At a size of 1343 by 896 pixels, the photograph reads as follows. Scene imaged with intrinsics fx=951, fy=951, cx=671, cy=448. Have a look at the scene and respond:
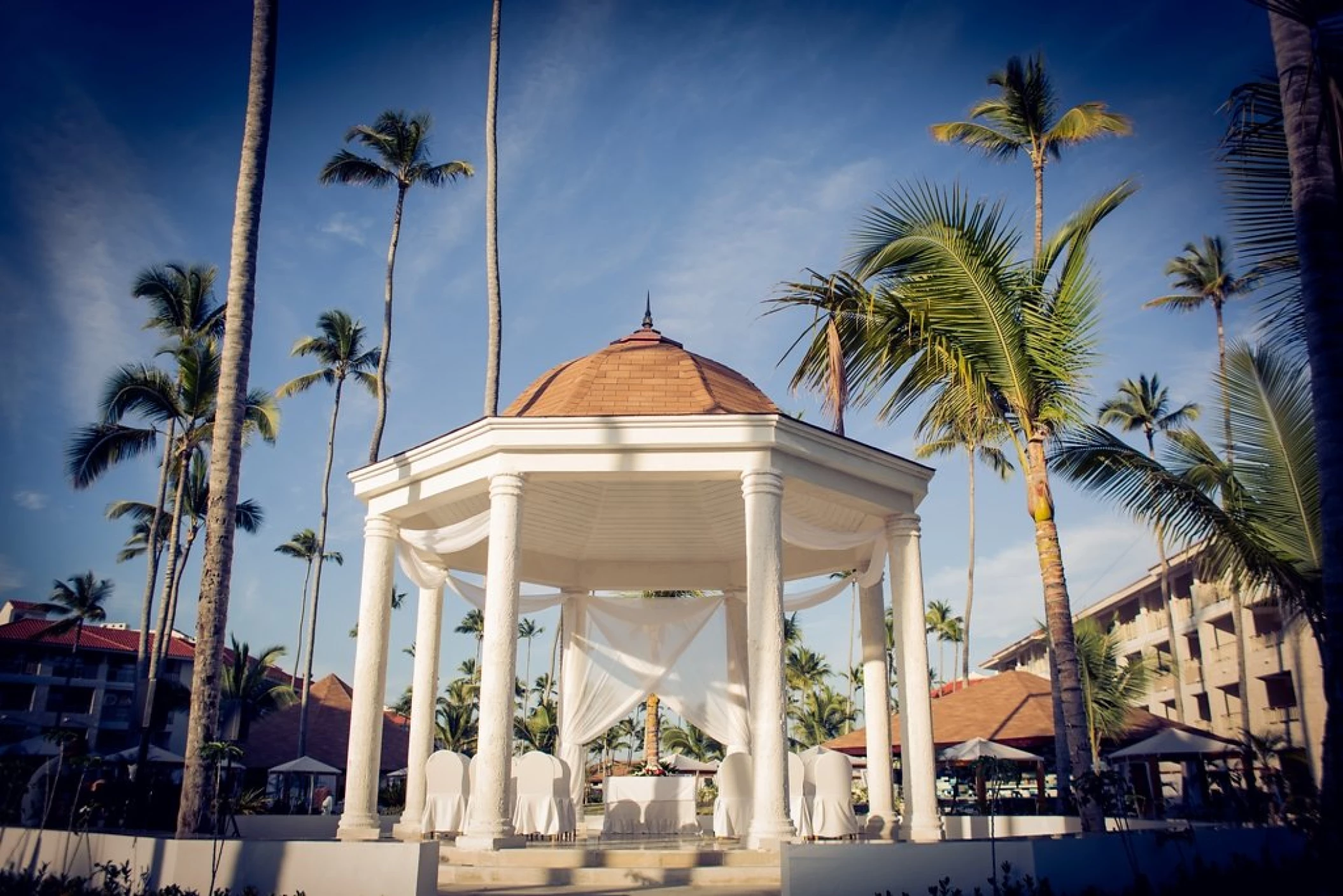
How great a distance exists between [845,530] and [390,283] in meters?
21.0

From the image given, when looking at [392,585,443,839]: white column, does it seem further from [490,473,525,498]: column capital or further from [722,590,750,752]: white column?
[722,590,750,752]: white column

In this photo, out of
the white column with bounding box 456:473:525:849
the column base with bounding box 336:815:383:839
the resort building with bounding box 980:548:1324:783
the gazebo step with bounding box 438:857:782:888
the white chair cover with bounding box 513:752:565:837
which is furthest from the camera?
the resort building with bounding box 980:548:1324:783

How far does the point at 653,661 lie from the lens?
1775 cm

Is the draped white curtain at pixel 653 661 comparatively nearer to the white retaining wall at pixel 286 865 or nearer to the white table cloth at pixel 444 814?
the white table cloth at pixel 444 814

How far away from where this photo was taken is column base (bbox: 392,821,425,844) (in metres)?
14.0

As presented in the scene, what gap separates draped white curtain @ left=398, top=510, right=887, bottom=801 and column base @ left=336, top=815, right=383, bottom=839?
4519 millimetres

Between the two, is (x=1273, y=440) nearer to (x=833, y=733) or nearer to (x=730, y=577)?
(x=730, y=577)

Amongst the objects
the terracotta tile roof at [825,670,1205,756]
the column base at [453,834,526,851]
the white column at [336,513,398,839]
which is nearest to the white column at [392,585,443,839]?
the white column at [336,513,398,839]

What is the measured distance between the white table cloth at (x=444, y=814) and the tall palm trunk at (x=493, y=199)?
1064 centimetres

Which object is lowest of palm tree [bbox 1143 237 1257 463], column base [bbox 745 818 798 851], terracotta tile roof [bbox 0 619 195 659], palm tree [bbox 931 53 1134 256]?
column base [bbox 745 818 798 851]

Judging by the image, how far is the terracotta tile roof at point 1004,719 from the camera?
23.3m

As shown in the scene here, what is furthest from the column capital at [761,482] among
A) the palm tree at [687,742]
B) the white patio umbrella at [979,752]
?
the palm tree at [687,742]

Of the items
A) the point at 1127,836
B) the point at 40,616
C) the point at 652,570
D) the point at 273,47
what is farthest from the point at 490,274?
the point at 40,616

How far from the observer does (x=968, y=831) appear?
15258mm
